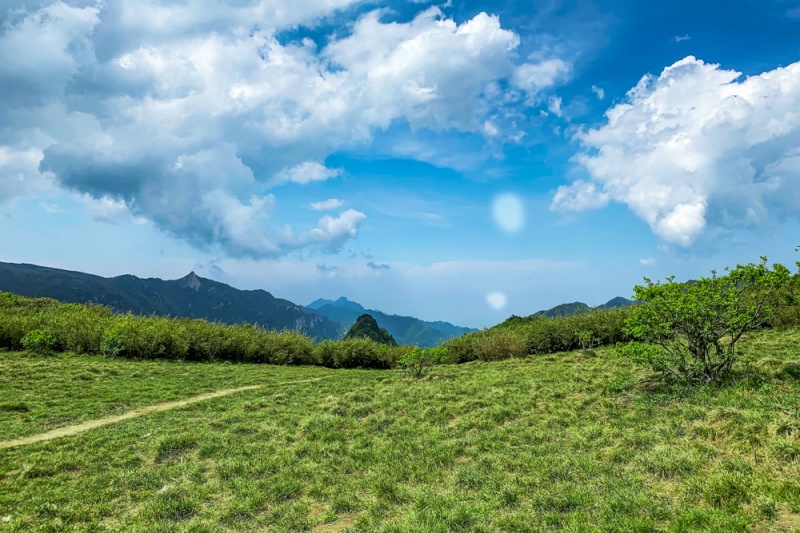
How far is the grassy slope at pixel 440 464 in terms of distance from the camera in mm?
7484

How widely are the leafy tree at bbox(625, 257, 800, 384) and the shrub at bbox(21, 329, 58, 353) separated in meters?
45.0

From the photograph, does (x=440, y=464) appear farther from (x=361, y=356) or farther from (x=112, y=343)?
(x=361, y=356)

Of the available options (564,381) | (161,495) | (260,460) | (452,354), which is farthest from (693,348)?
(452,354)

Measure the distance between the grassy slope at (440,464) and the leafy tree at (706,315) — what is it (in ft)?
3.66

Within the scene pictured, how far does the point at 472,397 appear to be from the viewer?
18.7 m

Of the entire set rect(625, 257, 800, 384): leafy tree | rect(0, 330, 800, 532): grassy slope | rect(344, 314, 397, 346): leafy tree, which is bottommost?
rect(344, 314, 397, 346): leafy tree

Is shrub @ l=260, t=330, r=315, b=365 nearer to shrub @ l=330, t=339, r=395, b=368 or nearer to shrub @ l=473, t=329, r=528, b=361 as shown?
shrub @ l=330, t=339, r=395, b=368

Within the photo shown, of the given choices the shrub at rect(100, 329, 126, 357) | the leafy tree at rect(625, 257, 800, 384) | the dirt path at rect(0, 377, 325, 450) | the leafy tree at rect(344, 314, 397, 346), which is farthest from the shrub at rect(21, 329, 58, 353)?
the leafy tree at rect(344, 314, 397, 346)

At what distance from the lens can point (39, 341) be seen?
3594cm

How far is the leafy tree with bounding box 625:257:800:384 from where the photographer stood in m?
14.4

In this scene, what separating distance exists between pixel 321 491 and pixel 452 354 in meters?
42.2

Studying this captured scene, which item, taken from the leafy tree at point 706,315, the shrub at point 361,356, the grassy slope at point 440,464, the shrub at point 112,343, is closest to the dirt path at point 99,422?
the grassy slope at point 440,464

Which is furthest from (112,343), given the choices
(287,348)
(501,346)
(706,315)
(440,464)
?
(706,315)

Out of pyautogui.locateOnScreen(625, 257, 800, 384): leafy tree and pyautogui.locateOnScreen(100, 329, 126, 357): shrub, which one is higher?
pyautogui.locateOnScreen(625, 257, 800, 384): leafy tree
